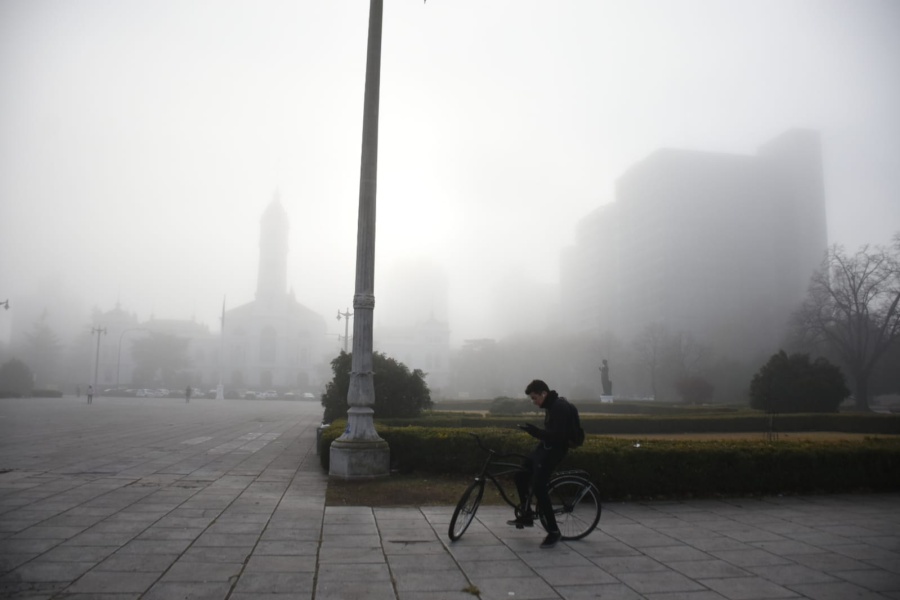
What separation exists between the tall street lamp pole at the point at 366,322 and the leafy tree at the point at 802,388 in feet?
86.6

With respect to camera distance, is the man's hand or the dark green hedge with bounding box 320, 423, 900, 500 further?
the dark green hedge with bounding box 320, 423, 900, 500

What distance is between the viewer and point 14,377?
A: 181 ft

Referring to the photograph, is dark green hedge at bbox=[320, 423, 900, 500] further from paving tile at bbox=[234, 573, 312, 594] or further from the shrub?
the shrub

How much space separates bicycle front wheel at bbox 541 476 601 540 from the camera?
6.77m

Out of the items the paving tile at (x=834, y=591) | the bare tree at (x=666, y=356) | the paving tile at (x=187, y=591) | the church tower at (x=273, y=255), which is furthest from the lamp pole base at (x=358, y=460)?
the church tower at (x=273, y=255)

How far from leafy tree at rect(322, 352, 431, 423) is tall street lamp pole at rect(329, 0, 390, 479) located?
25.1ft

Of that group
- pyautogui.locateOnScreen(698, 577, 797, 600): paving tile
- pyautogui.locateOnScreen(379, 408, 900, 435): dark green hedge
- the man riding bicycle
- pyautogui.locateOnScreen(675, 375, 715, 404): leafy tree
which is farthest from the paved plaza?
pyautogui.locateOnScreen(675, 375, 715, 404): leafy tree

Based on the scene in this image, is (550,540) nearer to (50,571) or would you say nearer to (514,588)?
(514,588)

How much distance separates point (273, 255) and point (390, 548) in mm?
107136

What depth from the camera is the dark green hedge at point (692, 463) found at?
938cm

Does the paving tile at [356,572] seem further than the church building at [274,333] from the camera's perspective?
No

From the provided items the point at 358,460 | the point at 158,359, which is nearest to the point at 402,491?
the point at 358,460

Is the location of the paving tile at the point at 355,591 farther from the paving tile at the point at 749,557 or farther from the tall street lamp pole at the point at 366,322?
the tall street lamp pole at the point at 366,322

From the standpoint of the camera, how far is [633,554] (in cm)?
626
